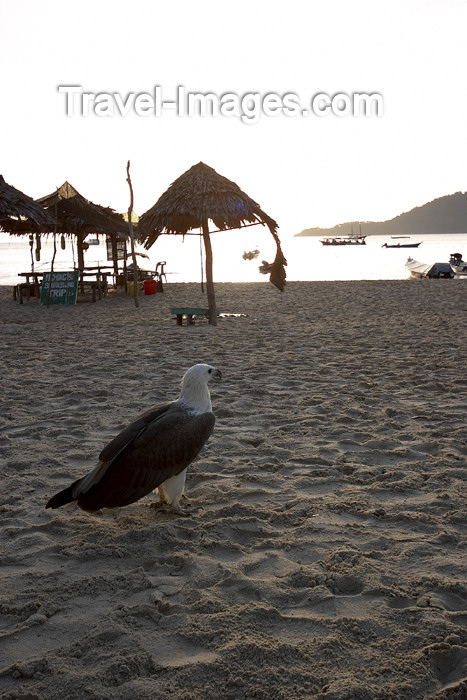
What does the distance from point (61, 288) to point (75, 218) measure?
→ 11.0 feet

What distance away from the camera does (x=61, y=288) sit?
52.0 feet

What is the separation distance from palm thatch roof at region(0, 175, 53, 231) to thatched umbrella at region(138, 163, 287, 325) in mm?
3254

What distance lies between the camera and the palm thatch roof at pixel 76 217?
58.2 feet

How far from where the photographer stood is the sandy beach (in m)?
2.00

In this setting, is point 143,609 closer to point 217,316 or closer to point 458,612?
point 458,612

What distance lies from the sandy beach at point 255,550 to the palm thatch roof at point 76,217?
41.0 feet

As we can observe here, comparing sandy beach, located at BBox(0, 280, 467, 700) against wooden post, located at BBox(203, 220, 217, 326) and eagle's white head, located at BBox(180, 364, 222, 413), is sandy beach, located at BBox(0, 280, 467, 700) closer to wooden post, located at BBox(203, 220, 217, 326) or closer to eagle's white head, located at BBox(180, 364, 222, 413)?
eagle's white head, located at BBox(180, 364, 222, 413)

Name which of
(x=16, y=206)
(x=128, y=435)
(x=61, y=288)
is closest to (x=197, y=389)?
(x=128, y=435)

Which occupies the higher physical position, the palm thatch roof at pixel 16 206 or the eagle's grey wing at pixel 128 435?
the palm thatch roof at pixel 16 206

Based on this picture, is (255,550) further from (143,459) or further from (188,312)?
(188,312)

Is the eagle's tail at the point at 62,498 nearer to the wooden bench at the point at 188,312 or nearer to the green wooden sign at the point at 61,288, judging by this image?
the wooden bench at the point at 188,312

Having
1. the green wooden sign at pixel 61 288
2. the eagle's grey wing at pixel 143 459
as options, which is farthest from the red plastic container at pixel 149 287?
the eagle's grey wing at pixel 143 459

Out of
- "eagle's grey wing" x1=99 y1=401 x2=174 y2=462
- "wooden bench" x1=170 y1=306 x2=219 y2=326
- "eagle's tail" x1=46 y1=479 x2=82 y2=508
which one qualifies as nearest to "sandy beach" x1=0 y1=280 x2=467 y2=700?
"eagle's tail" x1=46 y1=479 x2=82 y2=508

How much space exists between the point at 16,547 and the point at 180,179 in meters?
9.90
